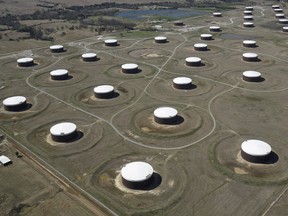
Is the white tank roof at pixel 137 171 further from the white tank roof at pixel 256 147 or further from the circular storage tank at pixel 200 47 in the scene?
the circular storage tank at pixel 200 47

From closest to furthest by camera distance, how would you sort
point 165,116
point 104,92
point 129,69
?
point 165,116, point 104,92, point 129,69

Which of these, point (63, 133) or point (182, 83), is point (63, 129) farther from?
point (182, 83)

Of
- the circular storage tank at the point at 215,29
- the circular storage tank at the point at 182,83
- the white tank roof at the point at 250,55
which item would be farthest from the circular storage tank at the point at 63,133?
the circular storage tank at the point at 215,29

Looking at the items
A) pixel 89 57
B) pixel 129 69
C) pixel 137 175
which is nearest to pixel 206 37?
pixel 129 69

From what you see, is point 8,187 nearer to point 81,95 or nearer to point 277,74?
point 81,95

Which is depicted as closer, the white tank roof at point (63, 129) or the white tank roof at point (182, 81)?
the white tank roof at point (63, 129)

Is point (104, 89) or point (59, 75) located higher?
point (104, 89)
